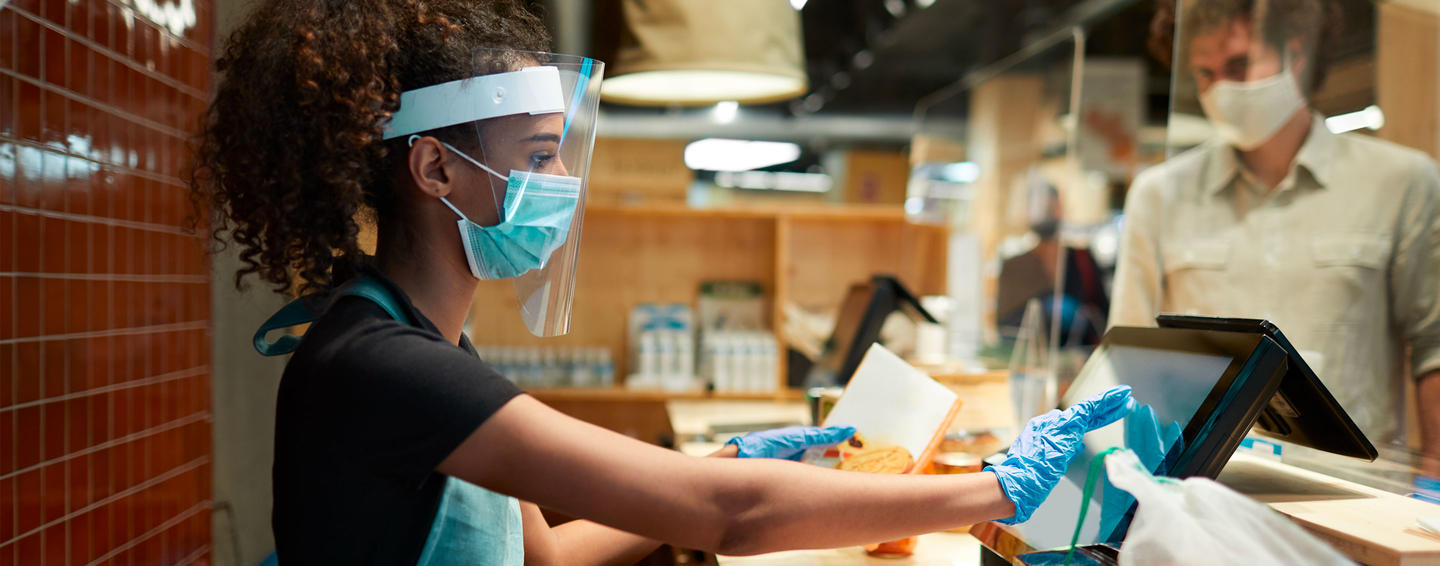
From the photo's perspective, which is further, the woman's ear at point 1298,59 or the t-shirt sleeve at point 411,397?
the woman's ear at point 1298,59

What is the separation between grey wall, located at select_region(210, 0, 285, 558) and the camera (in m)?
2.36

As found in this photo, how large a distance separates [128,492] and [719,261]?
112 inches

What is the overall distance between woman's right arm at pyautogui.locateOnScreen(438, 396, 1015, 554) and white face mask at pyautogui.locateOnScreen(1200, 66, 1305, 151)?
143 centimetres

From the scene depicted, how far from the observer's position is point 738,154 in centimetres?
1430

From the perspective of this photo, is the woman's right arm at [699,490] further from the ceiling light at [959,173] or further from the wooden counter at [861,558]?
the ceiling light at [959,173]

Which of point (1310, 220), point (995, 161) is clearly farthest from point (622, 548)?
point (995, 161)

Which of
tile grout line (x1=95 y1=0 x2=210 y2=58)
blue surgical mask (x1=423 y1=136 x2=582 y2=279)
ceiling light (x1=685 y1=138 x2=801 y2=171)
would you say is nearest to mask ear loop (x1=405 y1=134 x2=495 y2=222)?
blue surgical mask (x1=423 y1=136 x2=582 y2=279)

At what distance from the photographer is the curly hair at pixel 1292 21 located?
202 cm

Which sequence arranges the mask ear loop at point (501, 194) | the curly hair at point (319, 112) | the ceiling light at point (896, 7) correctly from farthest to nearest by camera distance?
the ceiling light at point (896, 7) < the mask ear loop at point (501, 194) < the curly hair at point (319, 112)

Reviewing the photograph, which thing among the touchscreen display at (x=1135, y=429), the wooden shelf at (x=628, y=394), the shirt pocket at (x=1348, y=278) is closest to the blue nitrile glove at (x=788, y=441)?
the touchscreen display at (x=1135, y=429)

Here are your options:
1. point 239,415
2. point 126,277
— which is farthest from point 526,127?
point 239,415

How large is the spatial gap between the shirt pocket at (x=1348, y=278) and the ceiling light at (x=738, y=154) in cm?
1145

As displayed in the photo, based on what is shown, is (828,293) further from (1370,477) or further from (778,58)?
(1370,477)

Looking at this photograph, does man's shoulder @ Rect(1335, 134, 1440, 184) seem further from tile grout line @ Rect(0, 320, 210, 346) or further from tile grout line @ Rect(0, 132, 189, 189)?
tile grout line @ Rect(0, 320, 210, 346)
